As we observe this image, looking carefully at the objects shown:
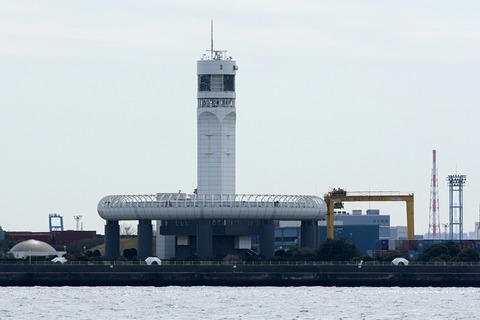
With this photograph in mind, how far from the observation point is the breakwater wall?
188 metres

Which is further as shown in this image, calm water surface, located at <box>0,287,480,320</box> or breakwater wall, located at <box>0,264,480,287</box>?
breakwater wall, located at <box>0,264,480,287</box>

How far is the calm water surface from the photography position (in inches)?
5251

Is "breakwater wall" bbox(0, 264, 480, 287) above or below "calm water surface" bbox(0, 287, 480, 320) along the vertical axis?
above

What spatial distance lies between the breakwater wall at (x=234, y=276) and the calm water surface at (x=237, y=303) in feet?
12.4

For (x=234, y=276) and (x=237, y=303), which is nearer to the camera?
(x=237, y=303)

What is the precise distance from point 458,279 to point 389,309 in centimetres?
4710

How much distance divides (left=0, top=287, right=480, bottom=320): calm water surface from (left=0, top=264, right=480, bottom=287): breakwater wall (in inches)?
Answer: 148

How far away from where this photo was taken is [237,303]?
5906 inches

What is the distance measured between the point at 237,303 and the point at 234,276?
38628 mm

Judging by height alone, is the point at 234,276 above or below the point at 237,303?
above

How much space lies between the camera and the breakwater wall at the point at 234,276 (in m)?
188

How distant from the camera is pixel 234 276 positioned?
189 meters

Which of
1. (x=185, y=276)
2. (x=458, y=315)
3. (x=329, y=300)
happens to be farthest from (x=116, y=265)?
(x=458, y=315)

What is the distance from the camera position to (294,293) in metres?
171
